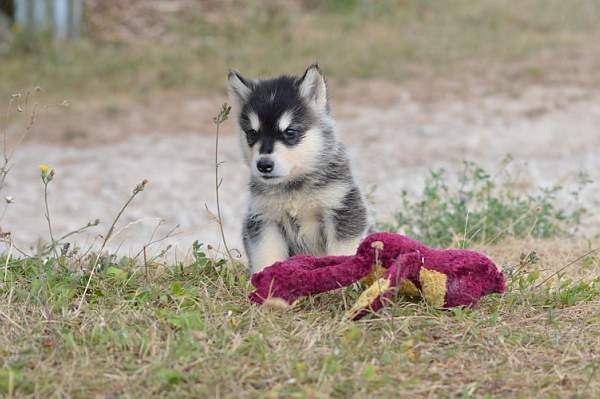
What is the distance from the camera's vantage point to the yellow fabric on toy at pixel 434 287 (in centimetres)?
459

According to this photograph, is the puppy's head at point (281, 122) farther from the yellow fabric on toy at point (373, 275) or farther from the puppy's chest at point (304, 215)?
the yellow fabric on toy at point (373, 275)

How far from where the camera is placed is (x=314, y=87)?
544 centimetres

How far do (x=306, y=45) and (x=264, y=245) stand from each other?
11.9 metres

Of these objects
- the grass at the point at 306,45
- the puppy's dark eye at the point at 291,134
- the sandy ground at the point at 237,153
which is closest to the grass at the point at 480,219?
the sandy ground at the point at 237,153

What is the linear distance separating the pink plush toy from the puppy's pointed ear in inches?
43.3

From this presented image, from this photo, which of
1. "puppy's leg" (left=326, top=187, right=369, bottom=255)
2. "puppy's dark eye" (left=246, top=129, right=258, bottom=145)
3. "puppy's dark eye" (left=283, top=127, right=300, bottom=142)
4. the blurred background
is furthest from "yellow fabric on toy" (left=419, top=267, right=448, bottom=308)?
the blurred background

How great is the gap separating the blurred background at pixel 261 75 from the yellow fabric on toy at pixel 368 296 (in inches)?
128

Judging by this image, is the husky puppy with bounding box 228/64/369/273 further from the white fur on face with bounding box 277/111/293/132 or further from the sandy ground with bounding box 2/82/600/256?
the sandy ground with bounding box 2/82/600/256

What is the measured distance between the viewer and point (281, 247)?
17.3ft

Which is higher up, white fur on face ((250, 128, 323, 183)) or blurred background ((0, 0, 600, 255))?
white fur on face ((250, 128, 323, 183))

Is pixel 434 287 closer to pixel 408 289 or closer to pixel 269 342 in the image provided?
pixel 408 289

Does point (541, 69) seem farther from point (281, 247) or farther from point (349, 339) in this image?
point (349, 339)

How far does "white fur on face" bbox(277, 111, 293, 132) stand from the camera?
16.9ft

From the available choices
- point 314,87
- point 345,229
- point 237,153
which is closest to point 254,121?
point 314,87
